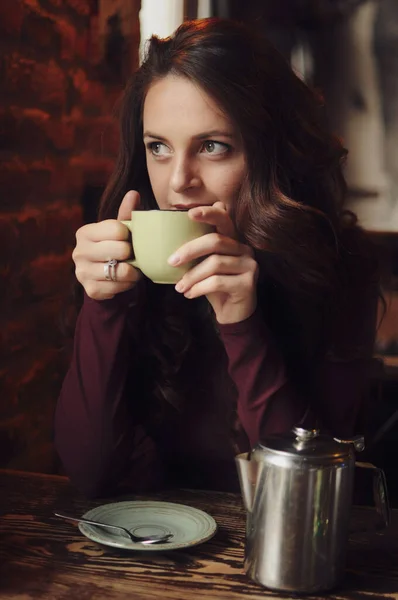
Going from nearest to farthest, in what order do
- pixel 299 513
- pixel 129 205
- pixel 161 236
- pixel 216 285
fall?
1. pixel 299 513
2. pixel 161 236
3. pixel 216 285
4. pixel 129 205

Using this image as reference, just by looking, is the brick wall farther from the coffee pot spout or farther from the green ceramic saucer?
the coffee pot spout

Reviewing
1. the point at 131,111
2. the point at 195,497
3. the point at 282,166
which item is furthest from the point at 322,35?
the point at 195,497

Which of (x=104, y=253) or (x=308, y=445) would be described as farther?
(x=104, y=253)

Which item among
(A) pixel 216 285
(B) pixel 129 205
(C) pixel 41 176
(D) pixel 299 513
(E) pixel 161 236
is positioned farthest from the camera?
(C) pixel 41 176

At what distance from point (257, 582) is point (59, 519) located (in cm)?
27

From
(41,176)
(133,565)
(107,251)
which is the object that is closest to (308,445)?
(133,565)

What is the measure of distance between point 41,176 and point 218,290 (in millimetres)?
480

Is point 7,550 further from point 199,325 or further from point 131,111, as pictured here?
point 131,111

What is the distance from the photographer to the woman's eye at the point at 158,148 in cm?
121

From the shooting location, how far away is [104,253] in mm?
1031

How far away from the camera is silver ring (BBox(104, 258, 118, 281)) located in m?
1.04

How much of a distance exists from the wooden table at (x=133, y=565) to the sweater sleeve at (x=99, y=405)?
17 centimetres

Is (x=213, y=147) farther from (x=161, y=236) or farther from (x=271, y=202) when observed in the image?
(x=161, y=236)

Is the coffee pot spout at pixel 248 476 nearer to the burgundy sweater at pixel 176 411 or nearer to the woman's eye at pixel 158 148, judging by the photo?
the burgundy sweater at pixel 176 411
